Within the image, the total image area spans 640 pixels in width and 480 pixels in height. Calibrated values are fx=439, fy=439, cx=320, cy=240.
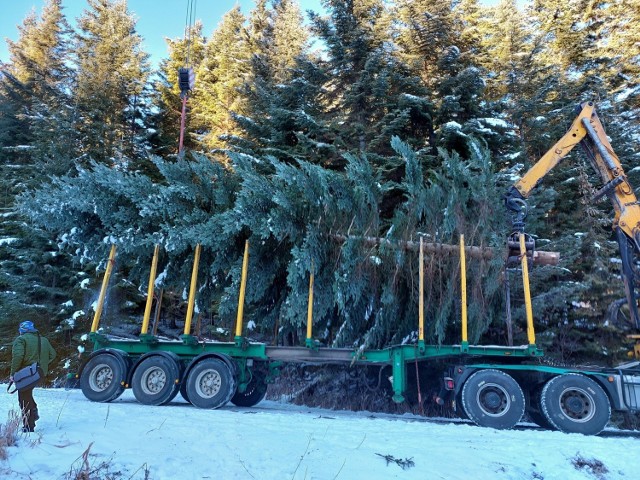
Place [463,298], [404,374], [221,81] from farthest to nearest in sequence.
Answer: [221,81] < [404,374] < [463,298]

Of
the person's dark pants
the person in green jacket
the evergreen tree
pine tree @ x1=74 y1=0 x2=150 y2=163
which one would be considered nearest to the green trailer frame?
the person in green jacket

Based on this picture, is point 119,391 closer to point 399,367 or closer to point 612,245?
point 399,367

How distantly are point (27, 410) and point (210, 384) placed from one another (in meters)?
3.08

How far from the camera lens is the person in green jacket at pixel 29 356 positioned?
515 cm

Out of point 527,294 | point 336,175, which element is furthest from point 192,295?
point 527,294

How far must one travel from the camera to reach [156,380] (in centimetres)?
797

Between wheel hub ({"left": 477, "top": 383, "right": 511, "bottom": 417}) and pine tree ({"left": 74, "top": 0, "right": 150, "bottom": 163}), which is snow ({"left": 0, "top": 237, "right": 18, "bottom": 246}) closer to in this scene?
pine tree ({"left": 74, "top": 0, "right": 150, "bottom": 163})

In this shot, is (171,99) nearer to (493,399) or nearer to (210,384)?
(210,384)

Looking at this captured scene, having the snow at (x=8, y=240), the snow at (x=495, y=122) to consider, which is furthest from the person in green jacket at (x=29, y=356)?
the snow at (x=8, y=240)

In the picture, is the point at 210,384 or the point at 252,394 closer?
the point at 210,384

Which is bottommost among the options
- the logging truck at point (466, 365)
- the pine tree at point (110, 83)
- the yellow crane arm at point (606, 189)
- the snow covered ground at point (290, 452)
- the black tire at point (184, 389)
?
the snow covered ground at point (290, 452)

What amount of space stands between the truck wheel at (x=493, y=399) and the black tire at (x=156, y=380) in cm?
496

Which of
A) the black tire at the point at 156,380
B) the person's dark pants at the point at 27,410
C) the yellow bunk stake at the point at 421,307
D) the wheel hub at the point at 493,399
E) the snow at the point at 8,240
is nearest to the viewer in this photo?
the person's dark pants at the point at 27,410

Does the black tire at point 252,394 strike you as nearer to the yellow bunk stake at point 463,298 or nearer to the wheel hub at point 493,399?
the yellow bunk stake at point 463,298
